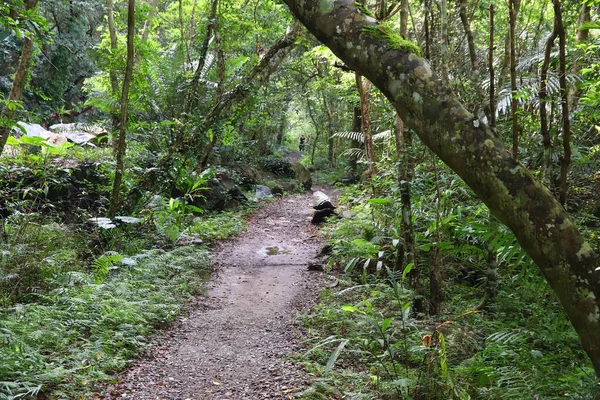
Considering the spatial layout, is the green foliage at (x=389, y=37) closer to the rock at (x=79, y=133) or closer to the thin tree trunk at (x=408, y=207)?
the thin tree trunk at (x=408, y=207)

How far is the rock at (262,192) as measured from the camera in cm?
1454

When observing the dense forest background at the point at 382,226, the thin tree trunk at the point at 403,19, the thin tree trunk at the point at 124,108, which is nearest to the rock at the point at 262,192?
the dense forest background at the point at 382,226

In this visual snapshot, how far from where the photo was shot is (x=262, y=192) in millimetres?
14914

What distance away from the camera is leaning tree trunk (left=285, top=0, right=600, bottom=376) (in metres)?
2.25

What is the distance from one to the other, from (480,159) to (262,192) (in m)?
12.7

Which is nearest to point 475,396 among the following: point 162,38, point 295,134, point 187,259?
point 187,259

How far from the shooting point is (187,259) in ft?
23.6

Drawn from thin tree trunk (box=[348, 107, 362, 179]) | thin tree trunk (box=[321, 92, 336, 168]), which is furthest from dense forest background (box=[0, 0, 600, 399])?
thin tree trunk (box=[321, 92, 336, 168])

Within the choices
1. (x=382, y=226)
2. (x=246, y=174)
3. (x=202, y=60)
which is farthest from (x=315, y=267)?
(x=246, y=174)

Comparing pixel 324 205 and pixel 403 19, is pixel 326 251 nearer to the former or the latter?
pixel 324 205

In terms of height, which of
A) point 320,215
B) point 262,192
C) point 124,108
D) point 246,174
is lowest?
point 320,215

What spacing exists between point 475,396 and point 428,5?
12.8ft

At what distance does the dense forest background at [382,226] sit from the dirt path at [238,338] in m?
0.27

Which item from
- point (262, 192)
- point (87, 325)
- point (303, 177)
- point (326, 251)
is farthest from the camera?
point (303, 177)
